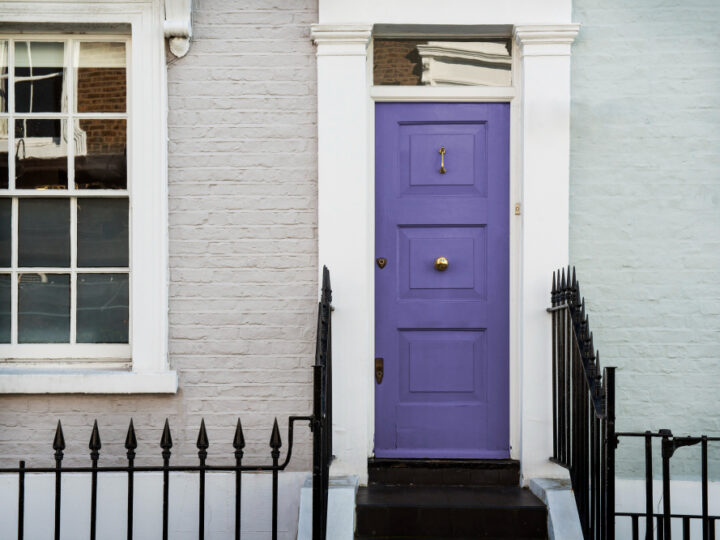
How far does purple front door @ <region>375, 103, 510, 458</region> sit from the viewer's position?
5516 millimetres

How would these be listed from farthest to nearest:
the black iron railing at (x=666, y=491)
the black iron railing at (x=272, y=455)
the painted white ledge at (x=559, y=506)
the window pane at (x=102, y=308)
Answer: the window pane at (x=102, y=308), the painted white ledge at (x=559, y=506), the black iron railing at (x=666, y=491), the black iron railing at (x=272, y=455)

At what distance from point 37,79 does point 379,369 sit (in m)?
2.76

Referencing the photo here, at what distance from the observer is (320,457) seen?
170 inches

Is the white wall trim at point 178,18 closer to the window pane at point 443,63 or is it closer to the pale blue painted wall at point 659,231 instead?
the window pane at point 443,63

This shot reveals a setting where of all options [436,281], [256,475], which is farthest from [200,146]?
[256,475]

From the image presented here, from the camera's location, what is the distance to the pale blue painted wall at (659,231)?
5.37 m

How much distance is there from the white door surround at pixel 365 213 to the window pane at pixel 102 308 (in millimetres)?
1287

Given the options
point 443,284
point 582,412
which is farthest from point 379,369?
point 582,412

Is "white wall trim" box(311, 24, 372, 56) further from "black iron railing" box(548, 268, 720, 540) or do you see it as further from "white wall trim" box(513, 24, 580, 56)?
"black iron railing" box(548, 268, 720, 540)

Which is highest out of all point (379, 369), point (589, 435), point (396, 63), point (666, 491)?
point (396, 63)

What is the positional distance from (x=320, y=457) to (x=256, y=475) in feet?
3.85

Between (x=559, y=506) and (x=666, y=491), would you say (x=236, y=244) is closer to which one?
(x=559, y=506)

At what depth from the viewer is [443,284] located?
5.54 m

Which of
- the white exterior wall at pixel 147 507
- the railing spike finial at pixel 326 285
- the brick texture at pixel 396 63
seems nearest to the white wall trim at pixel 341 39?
the brick texture at pixel 396 63
